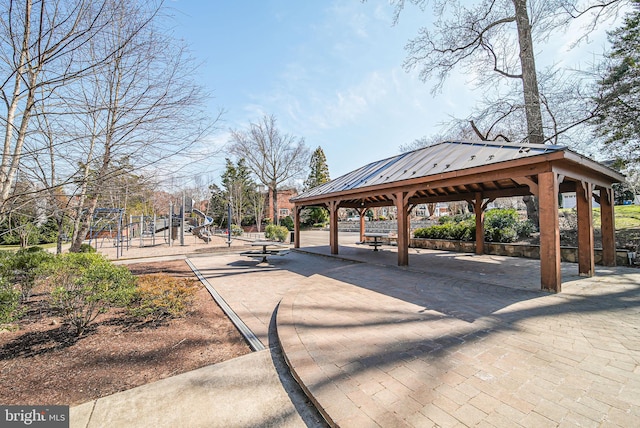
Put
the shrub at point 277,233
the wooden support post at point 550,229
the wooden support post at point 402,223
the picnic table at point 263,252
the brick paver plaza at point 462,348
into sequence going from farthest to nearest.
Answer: the shrub at point 277,233, the picnic table at point 263,252, the wooden support post at point 402,223, the wooden support post at point 550,229, the brick paver plaza at point 462,348

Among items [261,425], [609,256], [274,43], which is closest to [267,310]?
[261,425]

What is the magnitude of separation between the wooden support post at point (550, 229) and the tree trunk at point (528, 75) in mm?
7940

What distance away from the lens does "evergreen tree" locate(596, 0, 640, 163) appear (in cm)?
832

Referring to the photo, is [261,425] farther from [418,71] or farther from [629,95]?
[418,71]

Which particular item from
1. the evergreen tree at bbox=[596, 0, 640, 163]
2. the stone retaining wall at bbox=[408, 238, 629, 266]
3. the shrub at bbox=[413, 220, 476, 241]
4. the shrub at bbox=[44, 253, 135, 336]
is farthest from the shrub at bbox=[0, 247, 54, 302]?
the evergreen tree at bbox=[596, 0, 640, 163]

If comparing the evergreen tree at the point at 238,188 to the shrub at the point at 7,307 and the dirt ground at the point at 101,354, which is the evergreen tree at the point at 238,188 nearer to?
the dirt ground at the point at 101,354

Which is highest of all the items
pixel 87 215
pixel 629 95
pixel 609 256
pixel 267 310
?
pixel 629 95

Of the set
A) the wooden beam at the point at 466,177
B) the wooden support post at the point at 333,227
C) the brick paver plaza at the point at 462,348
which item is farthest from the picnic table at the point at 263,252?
the wooden beam at the point at 466,177

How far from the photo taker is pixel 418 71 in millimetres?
12969

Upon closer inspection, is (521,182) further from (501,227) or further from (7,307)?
(7,307)

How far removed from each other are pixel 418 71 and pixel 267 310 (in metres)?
13.8

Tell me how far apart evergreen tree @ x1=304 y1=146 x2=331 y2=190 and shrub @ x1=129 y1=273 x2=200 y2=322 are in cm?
3894

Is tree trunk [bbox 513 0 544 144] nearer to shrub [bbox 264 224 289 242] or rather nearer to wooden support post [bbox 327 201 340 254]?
wooden support post [bbox 327 201 340 254]

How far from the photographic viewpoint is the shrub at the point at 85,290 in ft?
11.1
